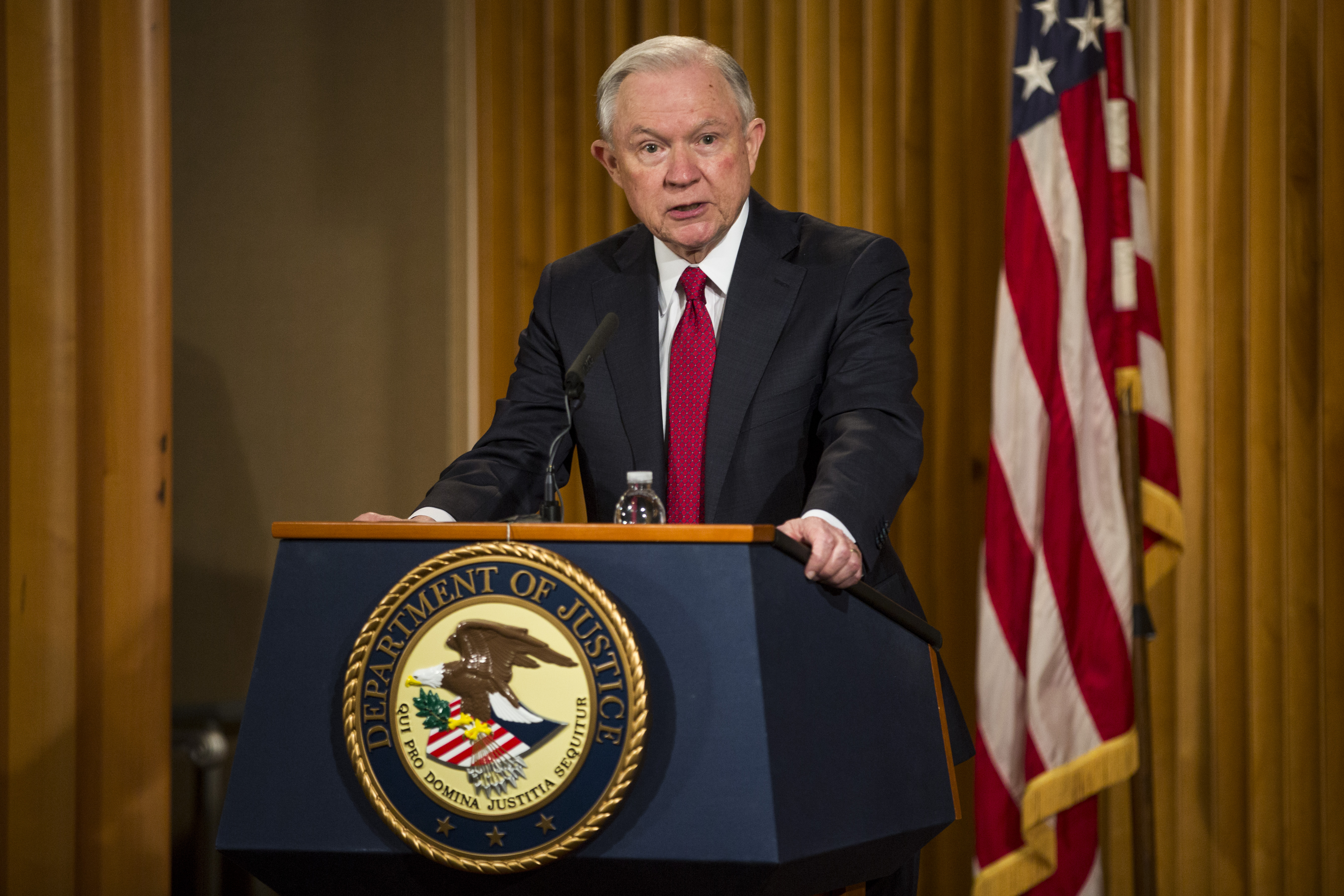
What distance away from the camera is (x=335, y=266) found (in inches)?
167

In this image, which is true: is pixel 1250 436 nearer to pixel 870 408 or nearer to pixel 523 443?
pixel 870 408

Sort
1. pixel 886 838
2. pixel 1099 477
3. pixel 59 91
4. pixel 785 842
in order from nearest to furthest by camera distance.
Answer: pixel 785 842, pixel 886 838, pixel 59 91, pixel 1099 477

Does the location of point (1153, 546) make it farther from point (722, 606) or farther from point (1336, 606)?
point (722, 606)

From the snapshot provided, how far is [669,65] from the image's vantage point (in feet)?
6.81

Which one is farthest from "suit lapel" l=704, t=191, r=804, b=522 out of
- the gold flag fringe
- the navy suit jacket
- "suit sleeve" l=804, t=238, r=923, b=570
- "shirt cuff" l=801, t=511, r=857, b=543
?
the gold flag fringe

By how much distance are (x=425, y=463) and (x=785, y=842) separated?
10.2 feet

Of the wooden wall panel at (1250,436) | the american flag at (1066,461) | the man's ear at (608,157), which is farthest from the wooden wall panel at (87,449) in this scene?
the wooden wall panel at (1250,436)

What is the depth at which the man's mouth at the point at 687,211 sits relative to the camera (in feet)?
6.91

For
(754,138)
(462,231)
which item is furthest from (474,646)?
(462,231)

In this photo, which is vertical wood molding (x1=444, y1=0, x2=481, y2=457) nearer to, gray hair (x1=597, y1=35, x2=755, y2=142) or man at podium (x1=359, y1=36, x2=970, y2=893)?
man at podium (x1=359, y1=36, x2=970, y2=893)

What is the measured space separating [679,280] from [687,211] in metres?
0.12

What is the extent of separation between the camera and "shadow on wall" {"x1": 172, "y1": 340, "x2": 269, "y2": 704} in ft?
13.6

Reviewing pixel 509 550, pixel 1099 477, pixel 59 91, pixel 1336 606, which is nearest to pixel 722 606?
pixel 509 550

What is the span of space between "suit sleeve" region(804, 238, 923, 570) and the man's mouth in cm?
28
